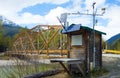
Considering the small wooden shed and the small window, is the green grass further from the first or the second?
the small window

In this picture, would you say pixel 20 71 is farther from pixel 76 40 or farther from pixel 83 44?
pixel 83 44

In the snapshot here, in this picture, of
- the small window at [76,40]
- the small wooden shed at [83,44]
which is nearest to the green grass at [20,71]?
the small wooden shed at [83,44]

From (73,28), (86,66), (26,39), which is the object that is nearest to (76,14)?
(73,28)

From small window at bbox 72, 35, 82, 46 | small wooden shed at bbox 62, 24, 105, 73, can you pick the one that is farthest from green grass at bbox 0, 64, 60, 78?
small window at bbox 72, 35, 82, 46

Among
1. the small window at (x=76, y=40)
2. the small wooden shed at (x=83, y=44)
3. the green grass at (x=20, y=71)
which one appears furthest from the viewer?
the small window at (x=76, y=40)

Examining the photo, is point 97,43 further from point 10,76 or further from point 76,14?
point 10,76

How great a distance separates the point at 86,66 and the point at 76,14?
2985 mm

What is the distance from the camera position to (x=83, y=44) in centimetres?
1252

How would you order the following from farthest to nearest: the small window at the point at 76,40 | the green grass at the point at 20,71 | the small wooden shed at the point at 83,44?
the small window at the point at 76,40
the small wooden shed at the point at 83,44
the green grass at the point at 20,71

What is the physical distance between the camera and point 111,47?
117ft

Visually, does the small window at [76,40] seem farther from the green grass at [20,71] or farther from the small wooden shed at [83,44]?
the green grass at [20,71]

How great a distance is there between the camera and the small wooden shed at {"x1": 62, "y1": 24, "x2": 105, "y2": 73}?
12344 mm

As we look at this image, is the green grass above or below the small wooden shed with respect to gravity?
below

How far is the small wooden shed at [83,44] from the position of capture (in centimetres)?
1234
